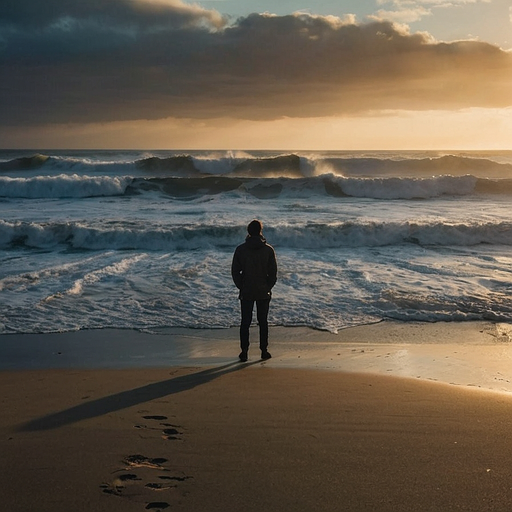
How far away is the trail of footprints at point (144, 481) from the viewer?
3127mm

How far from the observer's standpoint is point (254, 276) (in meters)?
6.61

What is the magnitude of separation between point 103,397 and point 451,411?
2716mm

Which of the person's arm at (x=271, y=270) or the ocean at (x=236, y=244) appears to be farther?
the ocean at (x=236, y=244)

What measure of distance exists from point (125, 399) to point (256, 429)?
4.27ft

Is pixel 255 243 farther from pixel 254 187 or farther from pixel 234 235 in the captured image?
pixel 254 187

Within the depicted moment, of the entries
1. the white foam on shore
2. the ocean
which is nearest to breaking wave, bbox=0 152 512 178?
the ocean

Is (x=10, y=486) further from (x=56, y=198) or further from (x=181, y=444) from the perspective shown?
(x=56, y=198)

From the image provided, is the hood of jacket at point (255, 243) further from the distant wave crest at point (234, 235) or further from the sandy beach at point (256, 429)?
the distant wave crest at point (234, 235)

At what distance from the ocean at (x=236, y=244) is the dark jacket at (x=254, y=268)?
5.92ft

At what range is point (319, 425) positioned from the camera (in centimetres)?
422

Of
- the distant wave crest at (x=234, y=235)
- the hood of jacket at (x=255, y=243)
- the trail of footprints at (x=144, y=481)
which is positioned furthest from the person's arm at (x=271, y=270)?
the distant wave crest at (x=234, y=235)

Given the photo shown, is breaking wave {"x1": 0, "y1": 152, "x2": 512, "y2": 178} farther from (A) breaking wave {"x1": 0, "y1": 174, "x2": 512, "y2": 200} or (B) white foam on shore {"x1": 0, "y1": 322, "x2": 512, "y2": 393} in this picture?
(B) white foam on shore {"x1": 0, "y1": 322, "x2": 512, "y2": 393}

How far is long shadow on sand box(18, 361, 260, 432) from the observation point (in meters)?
4.30

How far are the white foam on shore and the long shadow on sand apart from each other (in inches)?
25.5
